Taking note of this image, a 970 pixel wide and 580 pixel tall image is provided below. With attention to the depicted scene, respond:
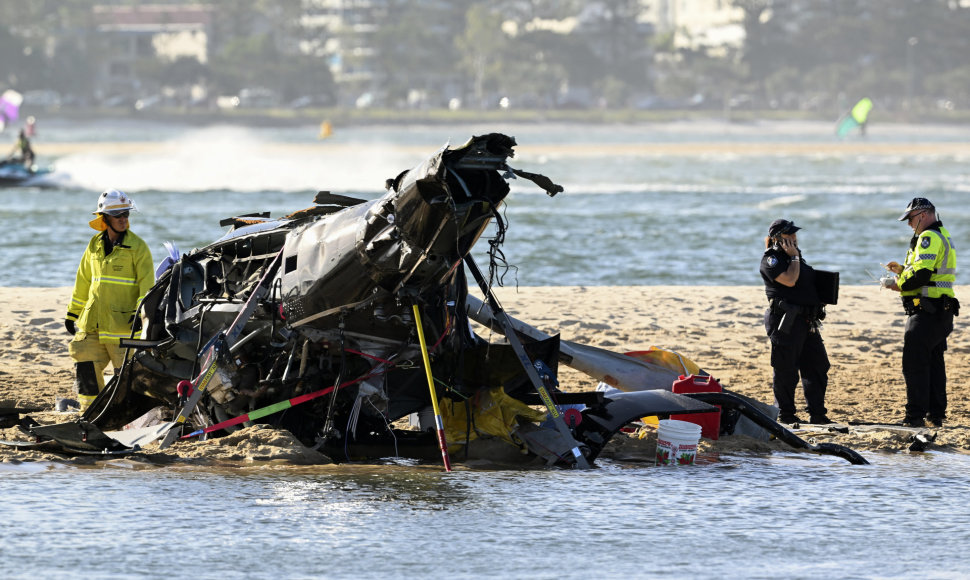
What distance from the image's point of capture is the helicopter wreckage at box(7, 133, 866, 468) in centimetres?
846

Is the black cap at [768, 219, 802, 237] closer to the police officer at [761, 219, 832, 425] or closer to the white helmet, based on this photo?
the police officer at [761, 219, 832, 425]

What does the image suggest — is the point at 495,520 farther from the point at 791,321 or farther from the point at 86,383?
the point at 86,383

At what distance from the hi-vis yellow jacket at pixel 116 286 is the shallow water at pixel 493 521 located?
131 centimetres

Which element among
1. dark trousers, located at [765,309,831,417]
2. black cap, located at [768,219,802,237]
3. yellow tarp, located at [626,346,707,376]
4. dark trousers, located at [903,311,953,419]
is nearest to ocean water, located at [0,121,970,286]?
yellow tarp, located at [626,346,707,376]

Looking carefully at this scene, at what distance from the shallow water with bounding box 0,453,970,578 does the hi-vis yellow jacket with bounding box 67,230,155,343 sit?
51.6 inches

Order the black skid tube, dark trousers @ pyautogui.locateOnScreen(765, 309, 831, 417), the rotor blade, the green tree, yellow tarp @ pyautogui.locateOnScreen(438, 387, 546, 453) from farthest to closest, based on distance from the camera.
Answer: the green tree < dark trousers @ pyautogui.locateOnScreen(765, 309, 831, 417) < the rotor blade < the black skid tube < yellow tarp @ pyautogui.locateOnScreen(438, 387, 546, 453)

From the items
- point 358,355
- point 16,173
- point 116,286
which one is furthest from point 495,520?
point 16,173

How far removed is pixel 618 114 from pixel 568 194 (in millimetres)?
85032

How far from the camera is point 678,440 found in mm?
9758

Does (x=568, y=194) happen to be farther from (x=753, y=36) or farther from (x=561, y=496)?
(x=753, y=36)

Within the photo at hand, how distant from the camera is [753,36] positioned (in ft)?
481

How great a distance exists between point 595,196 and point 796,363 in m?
37.7

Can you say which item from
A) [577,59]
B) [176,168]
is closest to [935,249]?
[176,168]

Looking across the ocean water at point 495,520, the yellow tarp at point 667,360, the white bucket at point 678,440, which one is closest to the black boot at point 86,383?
the ocean water at point 495,520
